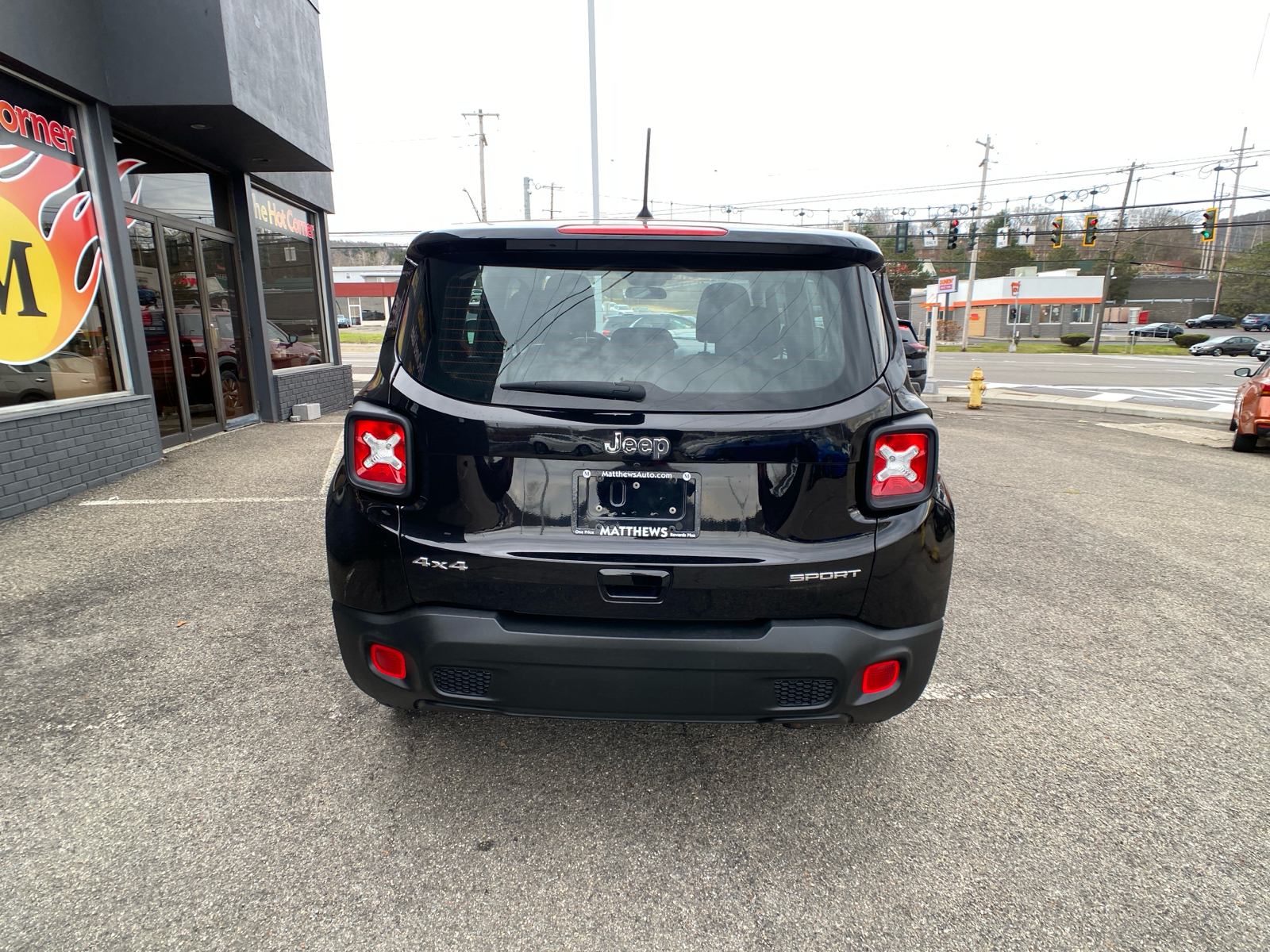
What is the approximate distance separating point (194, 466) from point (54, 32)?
3.93 meters

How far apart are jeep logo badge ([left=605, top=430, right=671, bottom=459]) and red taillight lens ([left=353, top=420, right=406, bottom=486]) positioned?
24.0 inches

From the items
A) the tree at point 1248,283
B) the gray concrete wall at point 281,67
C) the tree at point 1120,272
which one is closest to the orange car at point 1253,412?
the gray concrete wall at point 281,67

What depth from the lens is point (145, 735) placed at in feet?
9.18

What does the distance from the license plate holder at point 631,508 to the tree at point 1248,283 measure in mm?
77649

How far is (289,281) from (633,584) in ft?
38.0

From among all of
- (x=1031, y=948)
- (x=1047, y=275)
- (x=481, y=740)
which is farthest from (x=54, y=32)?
(x=1047, y=275)

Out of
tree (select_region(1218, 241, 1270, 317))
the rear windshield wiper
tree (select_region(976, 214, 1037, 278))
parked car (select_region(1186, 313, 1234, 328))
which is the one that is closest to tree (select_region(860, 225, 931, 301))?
tree (select_region(976, 214, 1037, 278))

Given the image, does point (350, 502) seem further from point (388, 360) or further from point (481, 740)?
point (481, 740)

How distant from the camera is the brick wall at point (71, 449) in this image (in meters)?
5.64

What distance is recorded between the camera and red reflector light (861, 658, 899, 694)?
212 centimetres

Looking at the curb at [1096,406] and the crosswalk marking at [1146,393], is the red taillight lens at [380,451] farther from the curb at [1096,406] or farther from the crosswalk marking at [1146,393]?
the crosswalk marking at [1146,393]

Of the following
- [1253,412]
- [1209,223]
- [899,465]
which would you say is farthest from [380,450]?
[1209,223]

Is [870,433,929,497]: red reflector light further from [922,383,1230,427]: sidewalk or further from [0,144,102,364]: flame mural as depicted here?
[922,383,1230,427]: sidewalk

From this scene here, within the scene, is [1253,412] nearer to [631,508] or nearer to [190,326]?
[631,508]
